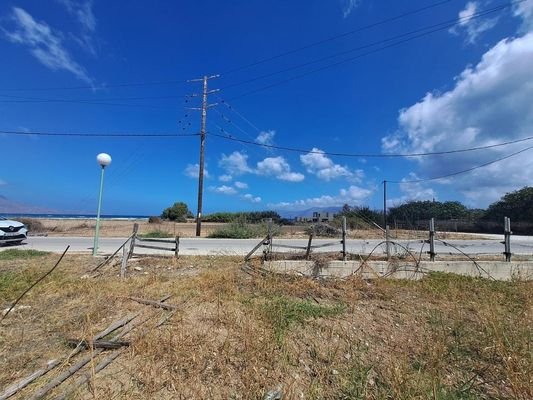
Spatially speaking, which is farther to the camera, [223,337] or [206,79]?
[206,79]

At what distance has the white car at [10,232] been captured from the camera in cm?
1339

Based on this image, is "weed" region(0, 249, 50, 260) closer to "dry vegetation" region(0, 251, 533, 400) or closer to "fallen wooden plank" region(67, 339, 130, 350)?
"dry vegetation" region(0, 251, 533, 400)

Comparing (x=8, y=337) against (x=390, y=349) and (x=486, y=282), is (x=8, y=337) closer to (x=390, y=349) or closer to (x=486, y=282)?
(x=390, y=349)

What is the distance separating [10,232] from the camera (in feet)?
44.6

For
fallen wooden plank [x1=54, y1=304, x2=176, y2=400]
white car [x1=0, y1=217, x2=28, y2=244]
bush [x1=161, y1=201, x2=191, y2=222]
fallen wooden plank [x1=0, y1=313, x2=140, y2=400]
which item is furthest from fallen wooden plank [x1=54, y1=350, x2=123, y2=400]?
bush [x1=161, y1=201, x2=191, y2=222]

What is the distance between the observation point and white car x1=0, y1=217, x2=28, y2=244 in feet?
43.9

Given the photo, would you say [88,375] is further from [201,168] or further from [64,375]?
[201,168]

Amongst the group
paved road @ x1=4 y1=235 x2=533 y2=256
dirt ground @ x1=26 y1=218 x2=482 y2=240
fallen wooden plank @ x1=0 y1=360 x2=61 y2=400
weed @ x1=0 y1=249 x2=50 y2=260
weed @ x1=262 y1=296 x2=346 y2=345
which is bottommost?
fallen wooden plank @ x1=0 y1=360 x2=61 y2=400

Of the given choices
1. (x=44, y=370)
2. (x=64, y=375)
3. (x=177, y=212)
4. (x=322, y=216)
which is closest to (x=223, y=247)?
(x=44, y=370)

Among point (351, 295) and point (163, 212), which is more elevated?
point (163, 212)

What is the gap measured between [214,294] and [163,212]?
2022 inches

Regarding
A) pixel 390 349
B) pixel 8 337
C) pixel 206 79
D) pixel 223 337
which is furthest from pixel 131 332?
pixel 206 79

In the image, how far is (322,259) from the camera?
8.92 metres

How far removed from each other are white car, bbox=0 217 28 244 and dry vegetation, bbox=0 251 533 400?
24.9ft
